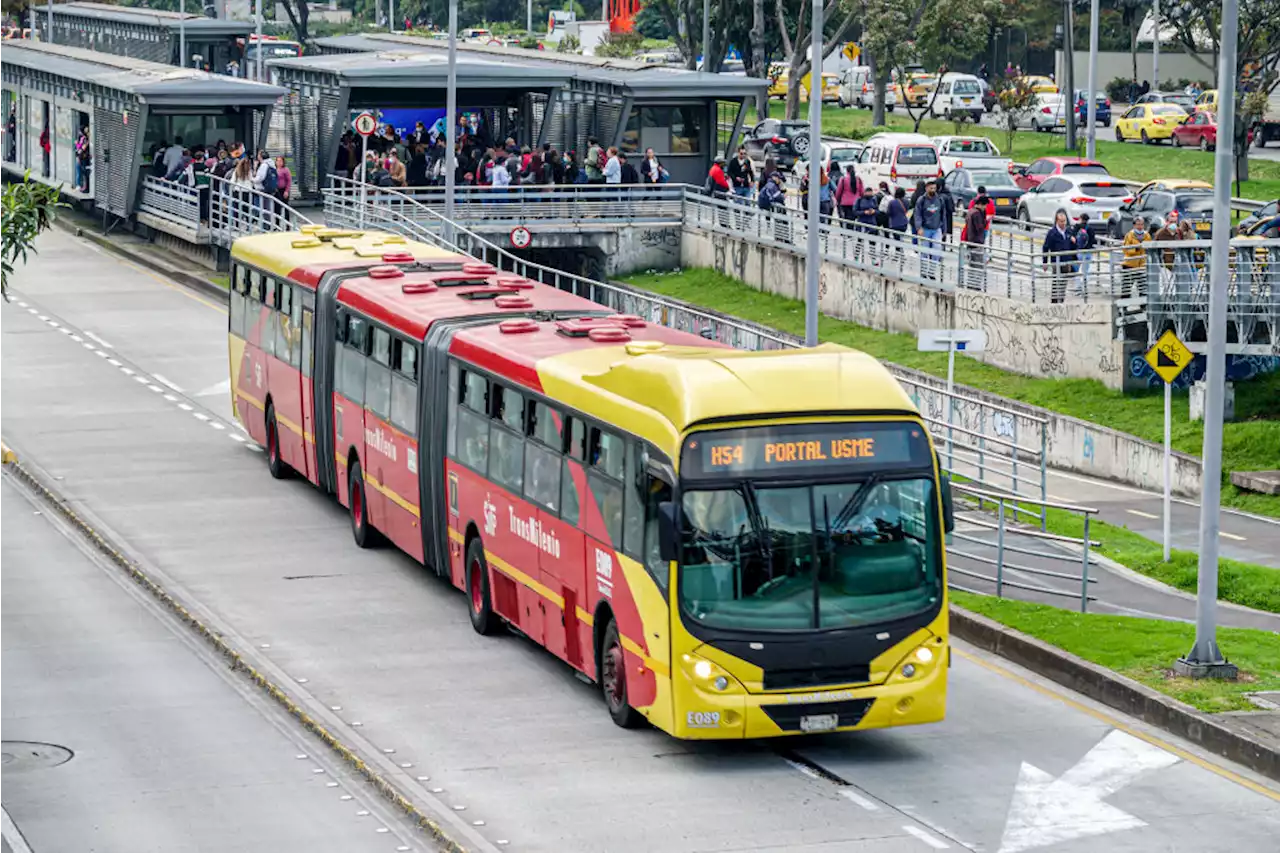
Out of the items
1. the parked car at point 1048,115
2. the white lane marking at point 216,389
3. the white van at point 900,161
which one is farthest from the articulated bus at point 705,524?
the parked car at point 1048,115

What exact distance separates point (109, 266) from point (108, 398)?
16008 mm

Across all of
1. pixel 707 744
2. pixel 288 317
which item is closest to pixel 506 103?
pixel 288 317

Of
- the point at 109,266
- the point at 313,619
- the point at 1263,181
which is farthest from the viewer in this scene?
the point at 1263,181

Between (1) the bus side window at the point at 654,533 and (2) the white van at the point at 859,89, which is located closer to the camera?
(1) the bus side window at the point at 654,533

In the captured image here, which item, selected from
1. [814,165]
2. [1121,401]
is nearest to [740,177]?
[1121,401]

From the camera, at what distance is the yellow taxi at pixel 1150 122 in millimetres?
72688

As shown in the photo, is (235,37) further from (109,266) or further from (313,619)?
(313,619)

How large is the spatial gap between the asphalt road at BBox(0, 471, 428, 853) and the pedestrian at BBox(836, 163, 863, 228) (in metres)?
24.4

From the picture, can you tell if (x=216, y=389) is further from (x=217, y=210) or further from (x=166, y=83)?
(x=166, y=83)

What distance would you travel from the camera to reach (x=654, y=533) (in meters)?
16.4

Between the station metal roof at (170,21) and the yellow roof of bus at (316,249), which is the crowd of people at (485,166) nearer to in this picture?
the yellow roof of bus at (316,249)

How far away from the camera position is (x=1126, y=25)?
A: 103m

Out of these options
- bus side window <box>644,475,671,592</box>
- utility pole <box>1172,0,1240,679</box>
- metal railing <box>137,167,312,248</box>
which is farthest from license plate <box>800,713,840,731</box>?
metal railing <box>137,167,312,248</box>

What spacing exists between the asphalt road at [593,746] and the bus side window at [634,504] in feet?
4.65
